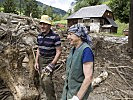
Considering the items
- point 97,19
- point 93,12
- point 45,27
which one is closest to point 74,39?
point 45,27

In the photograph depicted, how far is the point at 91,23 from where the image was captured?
43000 millimetres

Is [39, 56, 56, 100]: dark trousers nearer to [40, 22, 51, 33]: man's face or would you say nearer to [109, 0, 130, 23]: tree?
[40, 22, 51, 33]: man's face

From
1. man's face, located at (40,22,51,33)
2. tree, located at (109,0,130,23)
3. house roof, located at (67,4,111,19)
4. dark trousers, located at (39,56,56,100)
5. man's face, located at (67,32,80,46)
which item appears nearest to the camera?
man's face, located at (67,32,80,46)

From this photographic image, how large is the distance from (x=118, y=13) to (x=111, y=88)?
3772 cm

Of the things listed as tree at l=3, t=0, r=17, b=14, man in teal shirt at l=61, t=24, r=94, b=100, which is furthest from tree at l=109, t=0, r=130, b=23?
man in teal shirt at l=61, t=24, r=94, b=100

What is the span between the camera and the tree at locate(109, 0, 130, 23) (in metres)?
39.7

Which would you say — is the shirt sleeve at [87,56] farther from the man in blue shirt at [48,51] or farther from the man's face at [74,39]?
the man in blue shirt at [48,51]

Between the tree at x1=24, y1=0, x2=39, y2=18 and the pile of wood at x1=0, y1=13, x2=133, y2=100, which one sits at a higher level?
the tree at x1=24, y1=0, x2=39, y2=18

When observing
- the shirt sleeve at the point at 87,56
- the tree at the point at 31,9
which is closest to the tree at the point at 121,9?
the tree at the point at 31,9

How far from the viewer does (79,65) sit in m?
2.70

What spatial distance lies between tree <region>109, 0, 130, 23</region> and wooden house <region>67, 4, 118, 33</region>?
157cm

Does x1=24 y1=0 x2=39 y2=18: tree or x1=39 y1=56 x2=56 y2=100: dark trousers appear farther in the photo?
x1=24 y1=0 x2=39 y2=18: tree

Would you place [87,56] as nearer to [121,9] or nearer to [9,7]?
[121,9]

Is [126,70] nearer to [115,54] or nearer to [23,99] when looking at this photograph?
[115,54]
